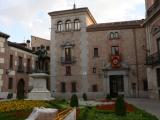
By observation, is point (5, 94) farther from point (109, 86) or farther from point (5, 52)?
point (109, 86)

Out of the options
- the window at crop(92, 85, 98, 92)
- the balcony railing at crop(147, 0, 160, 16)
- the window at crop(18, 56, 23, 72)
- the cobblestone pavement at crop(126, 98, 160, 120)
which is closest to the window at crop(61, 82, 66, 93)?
the window at crop(92, 85, 98, 92)

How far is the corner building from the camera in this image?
32875mm

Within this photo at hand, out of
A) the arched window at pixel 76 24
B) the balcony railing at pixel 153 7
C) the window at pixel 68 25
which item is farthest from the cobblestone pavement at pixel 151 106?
the window at pixel 68 25

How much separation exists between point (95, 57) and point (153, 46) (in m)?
9.51

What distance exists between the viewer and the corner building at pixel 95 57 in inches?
1294

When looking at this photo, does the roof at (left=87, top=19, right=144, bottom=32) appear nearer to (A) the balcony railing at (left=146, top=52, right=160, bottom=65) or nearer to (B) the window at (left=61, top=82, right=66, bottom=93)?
(A) the balcony railing at (left=146, top=52, right=160, bottom=65)

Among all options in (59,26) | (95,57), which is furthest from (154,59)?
(59,26)

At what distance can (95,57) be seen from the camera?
34.9 m

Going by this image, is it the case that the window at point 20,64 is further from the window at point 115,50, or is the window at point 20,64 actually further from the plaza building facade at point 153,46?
the plaza building facade at point 153,46

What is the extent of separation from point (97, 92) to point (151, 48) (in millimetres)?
9965

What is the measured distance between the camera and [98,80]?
3403cm

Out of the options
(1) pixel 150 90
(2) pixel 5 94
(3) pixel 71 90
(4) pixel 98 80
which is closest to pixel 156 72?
(1) pixel 150 90

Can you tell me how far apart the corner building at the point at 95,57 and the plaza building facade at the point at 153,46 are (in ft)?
13.5

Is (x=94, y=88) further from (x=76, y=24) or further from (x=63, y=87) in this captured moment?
(x=76, y=24)
